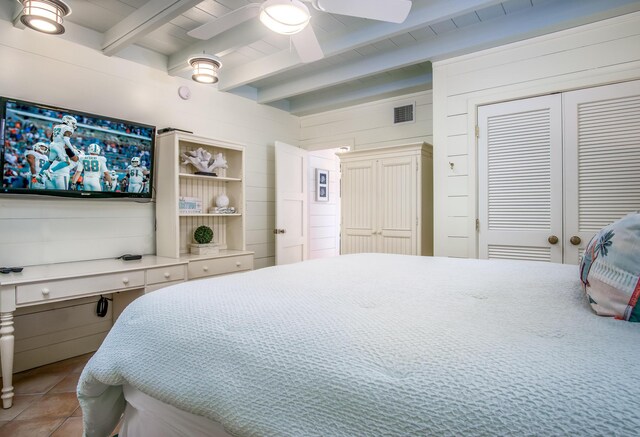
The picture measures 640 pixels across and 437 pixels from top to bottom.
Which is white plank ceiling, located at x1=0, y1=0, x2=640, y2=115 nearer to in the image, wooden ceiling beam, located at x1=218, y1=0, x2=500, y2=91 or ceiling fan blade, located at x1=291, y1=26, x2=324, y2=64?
wooden ceiling beam, located at x1=218, y1=0, x2=500, y2=91

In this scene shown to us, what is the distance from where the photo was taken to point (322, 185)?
5.42 metres

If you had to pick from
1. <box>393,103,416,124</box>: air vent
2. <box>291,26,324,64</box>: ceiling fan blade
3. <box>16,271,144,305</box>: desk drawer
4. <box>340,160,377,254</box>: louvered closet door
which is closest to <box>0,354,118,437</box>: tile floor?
<box>16,271,144,305</box>: desk drawer

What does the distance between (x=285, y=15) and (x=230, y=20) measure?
40cm

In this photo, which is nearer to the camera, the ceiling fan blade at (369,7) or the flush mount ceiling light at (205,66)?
the ceiling fan blade at (369,7)

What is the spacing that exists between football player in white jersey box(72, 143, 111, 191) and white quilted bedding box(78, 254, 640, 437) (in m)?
2.01

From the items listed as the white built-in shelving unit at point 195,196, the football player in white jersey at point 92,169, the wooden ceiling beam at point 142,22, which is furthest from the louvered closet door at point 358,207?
→ the football player in white jersey at point 92,169

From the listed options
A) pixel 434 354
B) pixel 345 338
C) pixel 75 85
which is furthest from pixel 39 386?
pixel 434 354

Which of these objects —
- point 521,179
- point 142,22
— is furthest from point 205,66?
point 521,179

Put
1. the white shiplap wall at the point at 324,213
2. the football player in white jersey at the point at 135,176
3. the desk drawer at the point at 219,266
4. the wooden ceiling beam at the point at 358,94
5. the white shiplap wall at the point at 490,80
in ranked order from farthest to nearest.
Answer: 1. the white shiplap wall at the point at 324,213
2. the wooden ceiling beam at the point at 358,94
3. the desk drawer at the point at 219,266
4. the football player in white jersey at the point at 135,176
5. the white shiplap wall at the point at 490,80

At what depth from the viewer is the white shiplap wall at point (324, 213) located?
5242 millimetres

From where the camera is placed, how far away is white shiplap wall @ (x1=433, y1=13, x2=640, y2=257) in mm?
2649

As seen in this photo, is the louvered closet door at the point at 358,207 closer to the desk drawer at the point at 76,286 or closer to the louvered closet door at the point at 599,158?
the louvered closet door at the point at 599,158

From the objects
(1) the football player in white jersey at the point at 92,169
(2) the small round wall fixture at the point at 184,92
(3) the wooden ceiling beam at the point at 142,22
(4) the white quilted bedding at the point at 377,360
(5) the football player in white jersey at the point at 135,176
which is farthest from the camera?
(2) the small round wall fixture at the point at 184,92

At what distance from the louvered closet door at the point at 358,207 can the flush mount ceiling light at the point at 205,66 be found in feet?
5.80
